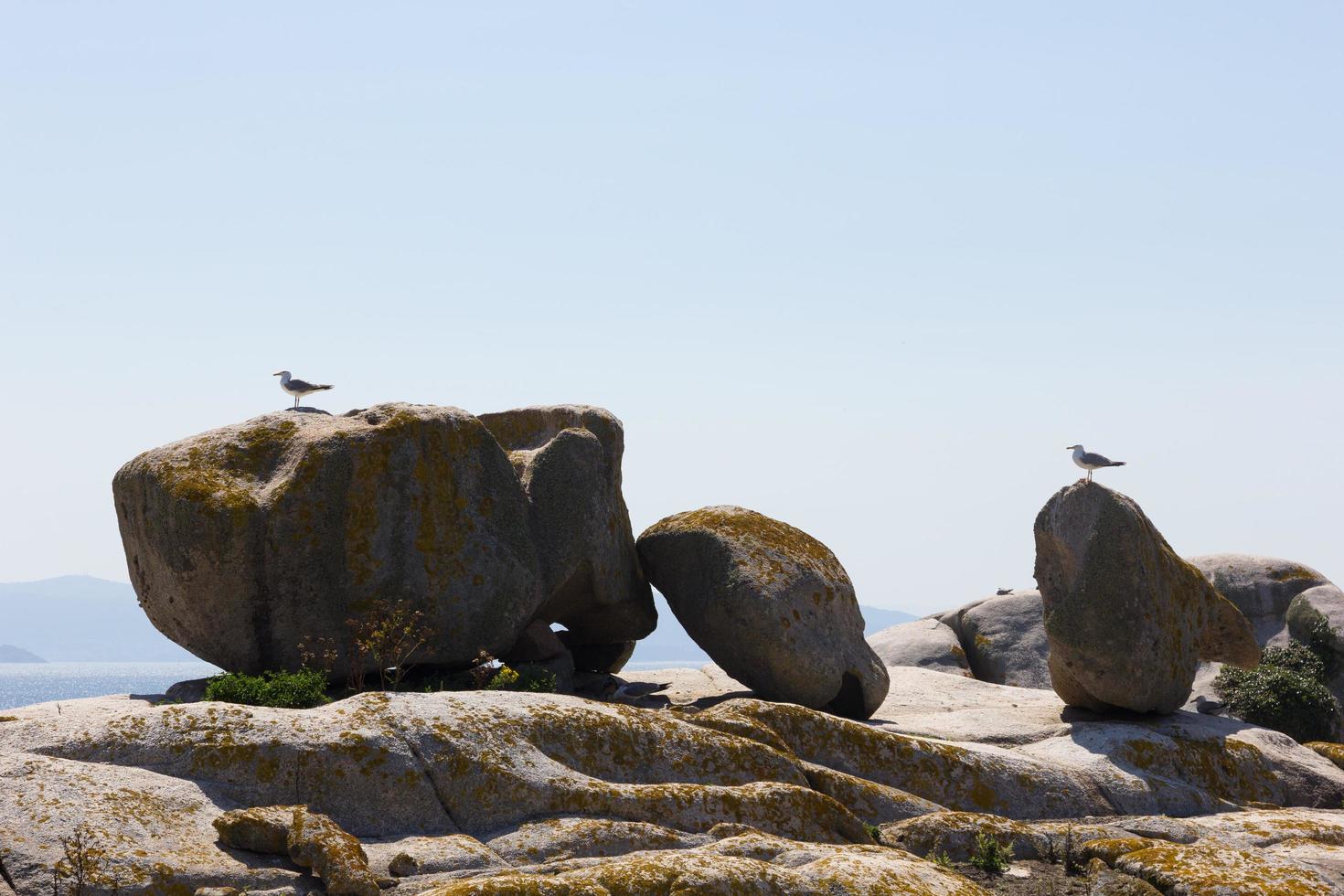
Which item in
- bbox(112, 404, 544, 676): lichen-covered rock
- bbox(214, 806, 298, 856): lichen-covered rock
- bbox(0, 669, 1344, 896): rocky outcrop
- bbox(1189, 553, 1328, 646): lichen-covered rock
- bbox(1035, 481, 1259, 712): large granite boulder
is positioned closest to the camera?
bbox(0, 669, 1344, 896): rocky outcrop

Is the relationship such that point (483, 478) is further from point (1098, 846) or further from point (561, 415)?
point (1098, 846)

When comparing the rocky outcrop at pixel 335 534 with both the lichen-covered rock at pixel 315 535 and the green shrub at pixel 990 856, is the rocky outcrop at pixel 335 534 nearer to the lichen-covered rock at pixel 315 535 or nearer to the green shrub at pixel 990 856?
the lichen-covered rock at pixel 315 535

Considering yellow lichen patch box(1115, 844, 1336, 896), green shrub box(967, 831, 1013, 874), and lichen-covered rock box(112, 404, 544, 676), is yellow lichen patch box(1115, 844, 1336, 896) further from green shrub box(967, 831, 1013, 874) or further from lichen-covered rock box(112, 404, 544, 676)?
lichen-covered rock box(112, 404, 544, 676)

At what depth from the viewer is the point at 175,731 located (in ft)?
55.0

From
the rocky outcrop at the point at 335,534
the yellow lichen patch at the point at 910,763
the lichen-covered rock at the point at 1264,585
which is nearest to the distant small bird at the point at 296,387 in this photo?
the rocky outcrop at the point at 335,534

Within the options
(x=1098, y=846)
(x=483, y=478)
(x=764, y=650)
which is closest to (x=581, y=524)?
(x=483, y=478)

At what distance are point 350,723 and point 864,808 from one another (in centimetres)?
829

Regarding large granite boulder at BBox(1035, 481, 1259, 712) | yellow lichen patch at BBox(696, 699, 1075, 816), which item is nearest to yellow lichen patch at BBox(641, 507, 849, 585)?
large granite boulder at BBox(1035, 481, 1259, 712)

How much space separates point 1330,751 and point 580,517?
1739 centimetres

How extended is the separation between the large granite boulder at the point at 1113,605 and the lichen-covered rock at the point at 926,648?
11642mm

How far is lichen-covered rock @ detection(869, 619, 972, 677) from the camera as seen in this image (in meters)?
39.7

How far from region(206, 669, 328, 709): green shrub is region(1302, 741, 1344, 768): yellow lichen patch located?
21.3 meters

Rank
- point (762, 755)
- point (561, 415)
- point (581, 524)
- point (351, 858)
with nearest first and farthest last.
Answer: point (351, 858)
point (762, 755)
point (581, 524)
point (561, 415)

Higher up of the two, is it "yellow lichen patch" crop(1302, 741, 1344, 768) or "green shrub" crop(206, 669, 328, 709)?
"green shrub" crop(206, 669, 328, 709)
